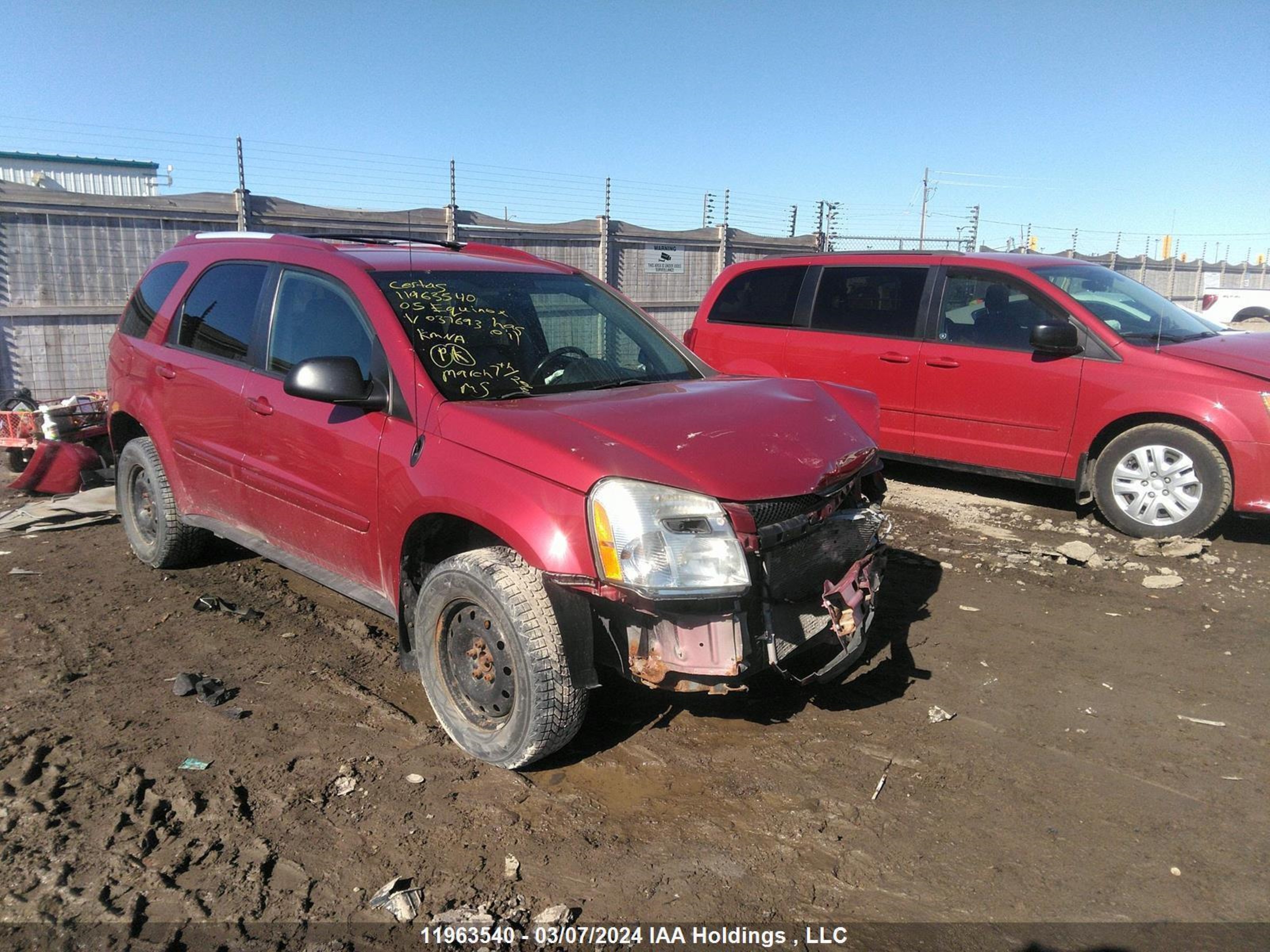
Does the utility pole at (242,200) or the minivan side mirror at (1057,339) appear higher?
the utility pole at (242,200)

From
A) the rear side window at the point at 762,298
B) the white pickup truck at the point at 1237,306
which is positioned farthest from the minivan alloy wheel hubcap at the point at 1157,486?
the white pickup truck at the point at 1237,306

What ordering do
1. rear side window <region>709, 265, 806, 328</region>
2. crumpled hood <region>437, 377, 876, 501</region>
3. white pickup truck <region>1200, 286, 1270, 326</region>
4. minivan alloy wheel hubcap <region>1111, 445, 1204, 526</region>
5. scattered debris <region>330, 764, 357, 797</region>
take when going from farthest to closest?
white pickup truck <region>1200, 286, 1270, 326</region> < rear side window <region>709, 265, 806, 328</region> < minivan alloy wheel hubcap <region>1111, 445, 1204, 526</region> < scattered debris <region>330, 764, 357, 797</region> < crumpled hood <region>437, 377, 876, 501</region>

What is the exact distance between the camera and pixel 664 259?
15047 mm

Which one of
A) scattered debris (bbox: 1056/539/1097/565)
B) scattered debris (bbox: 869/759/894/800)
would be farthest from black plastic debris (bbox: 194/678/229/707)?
scattered debris (bbox: 1056/539/1097/565)

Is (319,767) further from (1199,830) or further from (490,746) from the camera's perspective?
(1199,830)

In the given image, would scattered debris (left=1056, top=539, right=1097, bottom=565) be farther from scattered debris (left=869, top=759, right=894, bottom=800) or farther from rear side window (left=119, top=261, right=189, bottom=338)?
rear side window (left=119, top=261, right=189, bottom=338)

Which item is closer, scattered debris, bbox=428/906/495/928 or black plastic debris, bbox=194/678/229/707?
scattered debris, bbox=428/906/495/928

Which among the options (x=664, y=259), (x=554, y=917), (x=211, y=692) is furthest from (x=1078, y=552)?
(x=664, y=259)

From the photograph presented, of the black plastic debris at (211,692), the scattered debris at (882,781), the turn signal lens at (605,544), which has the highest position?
the turn signal lens at (605,544)

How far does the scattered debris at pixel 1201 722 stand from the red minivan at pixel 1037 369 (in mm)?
2560

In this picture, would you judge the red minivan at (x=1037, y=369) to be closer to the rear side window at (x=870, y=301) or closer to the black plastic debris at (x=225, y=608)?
the rear side window at (x=870, y=301)

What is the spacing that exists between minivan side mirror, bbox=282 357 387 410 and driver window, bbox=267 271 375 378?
19 centimetres

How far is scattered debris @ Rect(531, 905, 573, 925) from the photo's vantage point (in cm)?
247

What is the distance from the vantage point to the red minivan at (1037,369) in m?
5.75
